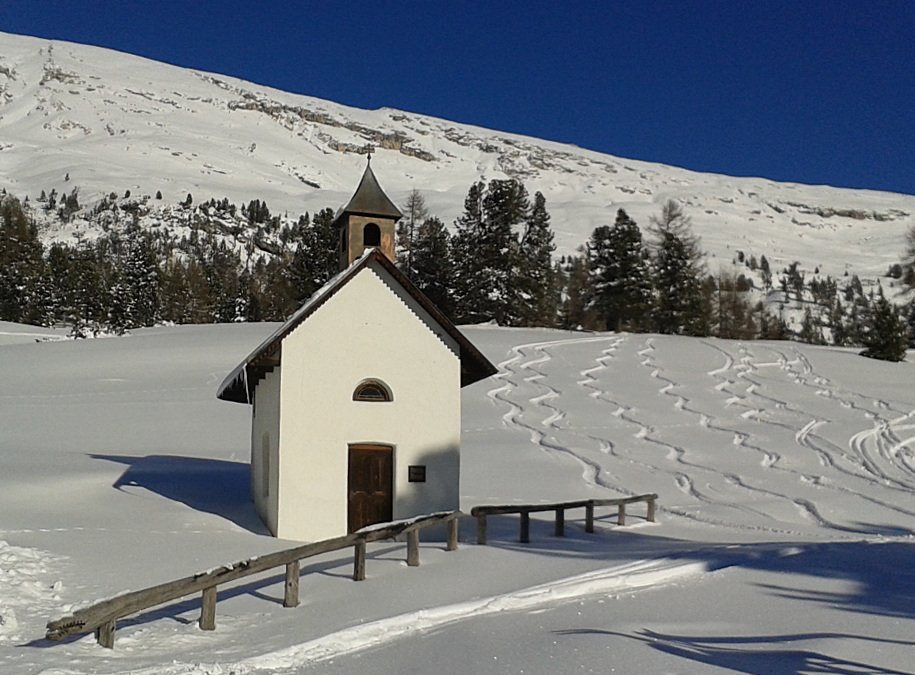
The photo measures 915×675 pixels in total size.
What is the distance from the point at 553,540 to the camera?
52.9 feet

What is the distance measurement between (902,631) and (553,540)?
838 centimetres

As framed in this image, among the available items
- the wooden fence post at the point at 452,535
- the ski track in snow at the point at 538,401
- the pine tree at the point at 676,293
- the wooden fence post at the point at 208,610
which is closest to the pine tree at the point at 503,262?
the pine tree at the point at 676,293

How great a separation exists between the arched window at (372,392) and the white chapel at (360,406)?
0.8 inches

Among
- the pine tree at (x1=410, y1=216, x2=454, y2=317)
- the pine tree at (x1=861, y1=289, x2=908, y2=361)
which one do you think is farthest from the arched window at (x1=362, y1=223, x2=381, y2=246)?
the pine tree at (x1=410, y1=216, x2=454, y2=317)

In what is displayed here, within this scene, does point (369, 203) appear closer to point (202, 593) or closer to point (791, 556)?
point (202, 593)

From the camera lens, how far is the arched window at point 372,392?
17.6 meters

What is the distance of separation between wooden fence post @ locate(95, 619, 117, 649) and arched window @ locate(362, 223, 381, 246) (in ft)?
38.5

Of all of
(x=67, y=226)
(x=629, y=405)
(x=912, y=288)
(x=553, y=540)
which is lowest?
(x=553, y=540)

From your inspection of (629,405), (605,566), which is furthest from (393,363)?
(629,405)

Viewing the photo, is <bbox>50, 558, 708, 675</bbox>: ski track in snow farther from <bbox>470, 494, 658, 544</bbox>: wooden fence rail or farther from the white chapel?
the white chapel

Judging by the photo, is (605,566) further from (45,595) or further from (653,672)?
(45,595)

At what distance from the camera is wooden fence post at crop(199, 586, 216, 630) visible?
9453 millimetres

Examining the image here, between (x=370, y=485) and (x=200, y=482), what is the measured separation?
21.1 feet

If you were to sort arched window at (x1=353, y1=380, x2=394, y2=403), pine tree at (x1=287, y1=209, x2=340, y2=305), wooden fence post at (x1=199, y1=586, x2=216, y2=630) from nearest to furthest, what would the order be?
wooden fence post at (x1=199, y1=586, x2=216, y2=630), arched window at (x1=353, y1=380, x2=394, y2=403), pine tree at (x1=287, y1=209, x2=340, y2=305)
